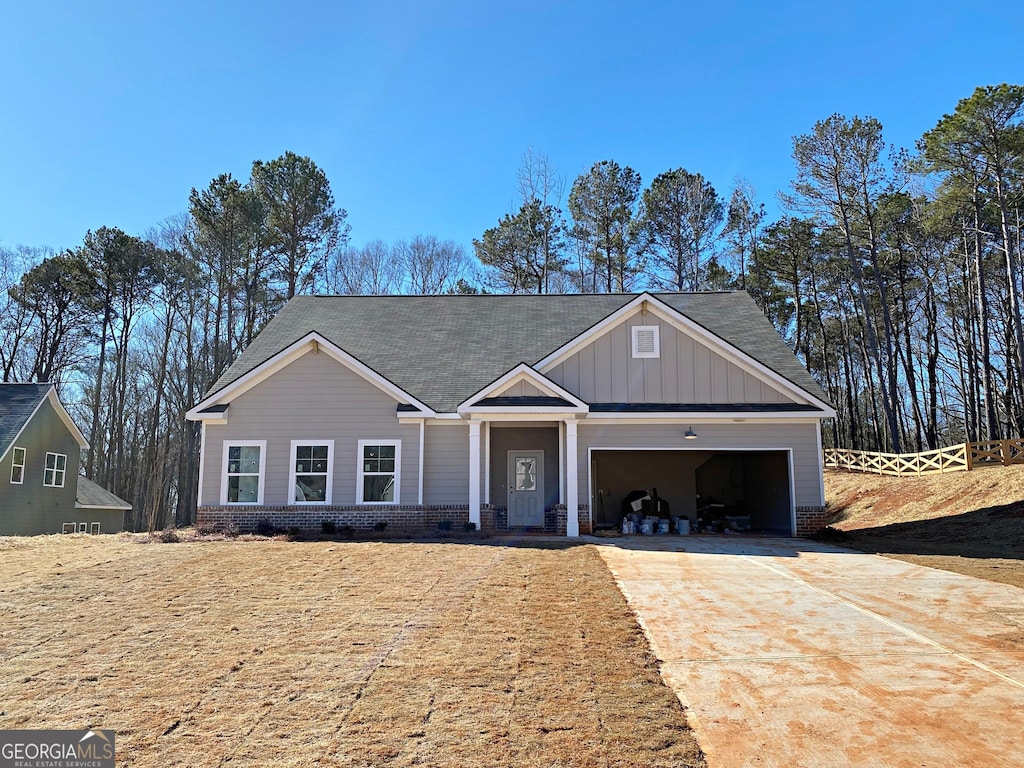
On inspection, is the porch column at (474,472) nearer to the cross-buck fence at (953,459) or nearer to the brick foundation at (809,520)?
the brick foundation at (809,520)

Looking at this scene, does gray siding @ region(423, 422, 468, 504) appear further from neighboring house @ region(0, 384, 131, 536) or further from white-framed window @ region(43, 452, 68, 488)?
white-framed window @ region(43, 452, 68, 488)

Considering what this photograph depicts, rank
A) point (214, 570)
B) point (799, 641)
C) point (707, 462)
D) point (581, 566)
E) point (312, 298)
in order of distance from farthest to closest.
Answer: point (312, 298) → point (707, 462) → point (581, 566) → point (214, 570) → point (799, 641)

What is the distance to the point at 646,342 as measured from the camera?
17344 millimetres

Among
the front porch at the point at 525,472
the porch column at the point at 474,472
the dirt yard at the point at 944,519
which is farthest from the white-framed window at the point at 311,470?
the dirt yard at the point at 944,519

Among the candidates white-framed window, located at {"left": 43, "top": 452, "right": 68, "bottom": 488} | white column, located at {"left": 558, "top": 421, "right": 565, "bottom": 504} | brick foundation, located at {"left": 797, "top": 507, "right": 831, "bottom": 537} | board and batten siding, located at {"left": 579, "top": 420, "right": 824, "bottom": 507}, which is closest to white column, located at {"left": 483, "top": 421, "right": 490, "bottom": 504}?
white column, located at {"left": 558, "top": 421, "right": 565, "bottom": 504}

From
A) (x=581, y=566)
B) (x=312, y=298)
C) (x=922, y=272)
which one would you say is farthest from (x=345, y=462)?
(x=922, y=272)

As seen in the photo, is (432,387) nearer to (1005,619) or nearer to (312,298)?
(312,298)

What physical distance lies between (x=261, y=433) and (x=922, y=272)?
33747 mm

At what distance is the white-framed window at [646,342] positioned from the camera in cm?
1730

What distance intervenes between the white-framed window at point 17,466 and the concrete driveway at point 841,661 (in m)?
24.0

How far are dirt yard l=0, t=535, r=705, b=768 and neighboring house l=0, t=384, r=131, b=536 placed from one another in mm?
18136

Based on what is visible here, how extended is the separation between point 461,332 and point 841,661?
16084 mm

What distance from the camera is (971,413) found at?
118ft

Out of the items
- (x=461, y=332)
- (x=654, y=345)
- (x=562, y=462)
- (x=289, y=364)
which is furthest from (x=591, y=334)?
(x=289, y=364)
